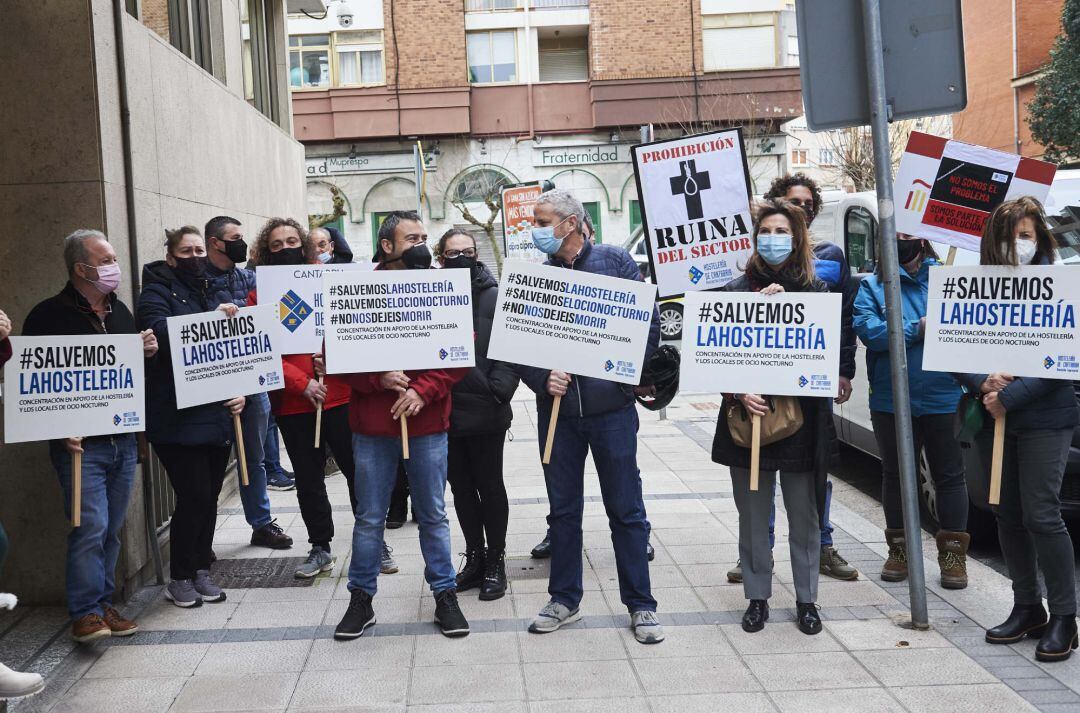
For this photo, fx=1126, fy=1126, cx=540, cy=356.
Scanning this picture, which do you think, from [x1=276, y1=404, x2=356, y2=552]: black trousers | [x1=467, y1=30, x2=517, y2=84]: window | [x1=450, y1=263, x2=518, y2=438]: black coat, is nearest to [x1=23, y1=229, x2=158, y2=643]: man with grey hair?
[x1=276, y1=404, x2=356, y2=552]: black trousers

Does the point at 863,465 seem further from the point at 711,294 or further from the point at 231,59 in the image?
the point at 231,59

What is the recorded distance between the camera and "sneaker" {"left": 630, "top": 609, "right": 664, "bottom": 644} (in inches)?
207

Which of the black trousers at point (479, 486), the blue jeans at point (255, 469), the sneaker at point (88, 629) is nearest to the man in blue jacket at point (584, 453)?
the black trousers at point (479, 486)

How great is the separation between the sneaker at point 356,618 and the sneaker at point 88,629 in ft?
3.59

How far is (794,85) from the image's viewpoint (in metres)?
31.7

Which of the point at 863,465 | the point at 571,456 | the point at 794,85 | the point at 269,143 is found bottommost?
the point at 863,465

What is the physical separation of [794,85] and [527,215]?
20.0 metres

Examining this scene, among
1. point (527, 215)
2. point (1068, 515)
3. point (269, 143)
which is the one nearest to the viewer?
point (1068, 515)

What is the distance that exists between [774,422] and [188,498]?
3107mm

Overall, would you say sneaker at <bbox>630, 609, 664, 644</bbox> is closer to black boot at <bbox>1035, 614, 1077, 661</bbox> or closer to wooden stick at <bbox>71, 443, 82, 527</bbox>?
black boot at <bbox>1035, 614, 1077, 661</bbox>

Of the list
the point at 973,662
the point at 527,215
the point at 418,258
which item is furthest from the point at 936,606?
the point at 527,215

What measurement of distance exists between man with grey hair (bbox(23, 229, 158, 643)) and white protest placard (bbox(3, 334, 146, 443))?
0.27ft

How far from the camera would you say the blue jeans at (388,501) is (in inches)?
217

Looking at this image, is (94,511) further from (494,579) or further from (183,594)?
(494,579)
